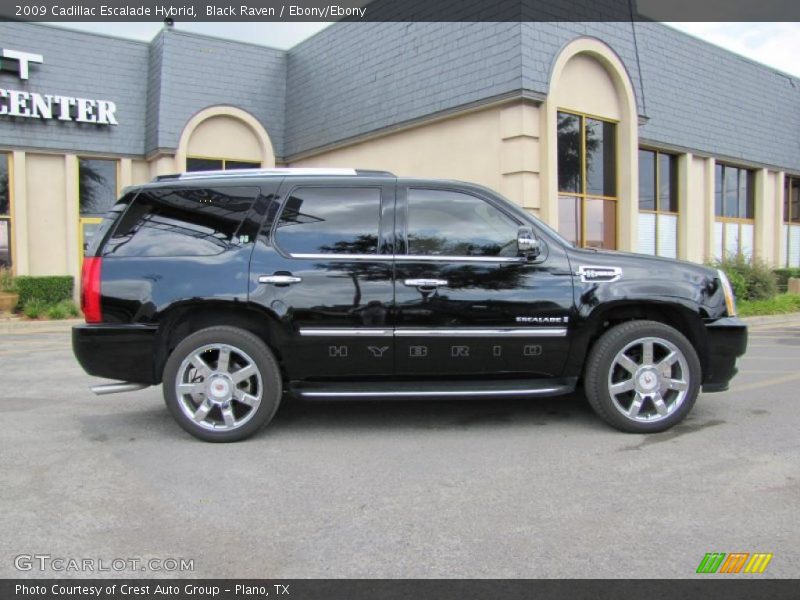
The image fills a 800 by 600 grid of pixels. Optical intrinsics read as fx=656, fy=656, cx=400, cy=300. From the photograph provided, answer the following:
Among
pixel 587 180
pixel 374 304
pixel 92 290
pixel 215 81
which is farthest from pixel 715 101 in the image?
pixel 92 290

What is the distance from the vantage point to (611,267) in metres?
4.84

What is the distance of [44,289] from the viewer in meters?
14.9

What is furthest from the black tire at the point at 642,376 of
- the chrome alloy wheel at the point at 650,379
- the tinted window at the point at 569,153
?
the tinted window at the point at 569,153

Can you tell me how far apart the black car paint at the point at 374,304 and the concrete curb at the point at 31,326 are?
9.75 meters

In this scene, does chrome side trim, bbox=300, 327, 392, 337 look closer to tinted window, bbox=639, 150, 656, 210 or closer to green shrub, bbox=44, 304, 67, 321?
green shrub, bbox=44, 304, 67, 321

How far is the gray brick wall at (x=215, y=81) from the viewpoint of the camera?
16.5m

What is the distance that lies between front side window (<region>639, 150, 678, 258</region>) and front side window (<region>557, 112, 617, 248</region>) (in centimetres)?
231

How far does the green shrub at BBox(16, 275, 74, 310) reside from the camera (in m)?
14.7

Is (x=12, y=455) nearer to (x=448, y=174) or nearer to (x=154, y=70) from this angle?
(x=448, y=174)

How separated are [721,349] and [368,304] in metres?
2.68

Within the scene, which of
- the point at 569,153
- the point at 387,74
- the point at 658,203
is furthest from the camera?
the point at 658,203

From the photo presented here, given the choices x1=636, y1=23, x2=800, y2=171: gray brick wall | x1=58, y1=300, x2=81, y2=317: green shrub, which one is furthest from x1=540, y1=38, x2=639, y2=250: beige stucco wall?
x1=58, y1=300, x2=81, y2=317: green shrub

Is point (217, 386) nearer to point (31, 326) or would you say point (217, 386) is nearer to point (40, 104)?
point (31, 326)

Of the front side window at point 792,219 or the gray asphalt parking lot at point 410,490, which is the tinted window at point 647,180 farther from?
the gray asphalt parking lot at point 410,490
